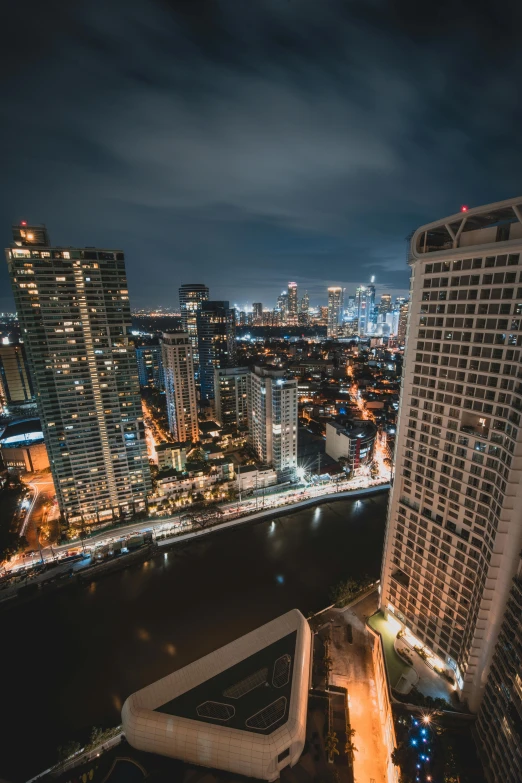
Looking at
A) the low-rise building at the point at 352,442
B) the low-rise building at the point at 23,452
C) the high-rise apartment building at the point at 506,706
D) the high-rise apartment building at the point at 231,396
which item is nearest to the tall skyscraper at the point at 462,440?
the high-rise apartment building at the point at 506,706

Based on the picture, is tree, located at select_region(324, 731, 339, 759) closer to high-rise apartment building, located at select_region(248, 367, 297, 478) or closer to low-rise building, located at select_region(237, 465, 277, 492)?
low-rise building, located at select_region(237, 465, 277, 492)

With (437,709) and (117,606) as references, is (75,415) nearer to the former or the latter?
(117,606)

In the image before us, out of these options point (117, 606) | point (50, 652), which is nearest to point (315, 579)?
point (117, 606)

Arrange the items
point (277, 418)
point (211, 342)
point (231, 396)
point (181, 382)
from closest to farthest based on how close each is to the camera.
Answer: point (277, 418) < point (181, 382) < point (231, 396) < point (211, 342)

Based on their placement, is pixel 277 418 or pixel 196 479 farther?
pixel 277 418

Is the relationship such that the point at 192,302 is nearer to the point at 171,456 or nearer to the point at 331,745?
the point at 171,456

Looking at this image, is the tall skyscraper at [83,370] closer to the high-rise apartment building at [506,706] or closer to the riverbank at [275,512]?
the riverbank at [275,512]

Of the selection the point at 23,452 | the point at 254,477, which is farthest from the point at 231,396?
the point at 23,452

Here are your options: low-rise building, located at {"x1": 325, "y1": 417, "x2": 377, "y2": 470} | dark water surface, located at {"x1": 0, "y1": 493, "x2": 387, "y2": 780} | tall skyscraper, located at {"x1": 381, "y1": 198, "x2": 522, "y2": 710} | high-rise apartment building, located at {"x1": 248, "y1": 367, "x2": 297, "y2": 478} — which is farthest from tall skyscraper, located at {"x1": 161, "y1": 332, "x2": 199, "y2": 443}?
tall skyscraper, located at {"x1": 381, "y1": 198, "x2": 522, "y2": 710}
